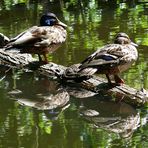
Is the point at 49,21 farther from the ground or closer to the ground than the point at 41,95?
farther from the ground

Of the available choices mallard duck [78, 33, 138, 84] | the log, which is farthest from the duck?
the log

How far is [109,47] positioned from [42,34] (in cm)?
145

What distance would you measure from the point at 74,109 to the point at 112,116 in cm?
53

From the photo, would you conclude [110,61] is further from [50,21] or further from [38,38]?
[50,21]

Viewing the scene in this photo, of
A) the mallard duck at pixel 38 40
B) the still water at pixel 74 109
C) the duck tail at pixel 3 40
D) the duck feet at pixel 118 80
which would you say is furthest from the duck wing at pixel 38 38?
the duck feet at pixel 118 80

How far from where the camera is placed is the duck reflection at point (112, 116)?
5.66 meters

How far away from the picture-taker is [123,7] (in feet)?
42.0

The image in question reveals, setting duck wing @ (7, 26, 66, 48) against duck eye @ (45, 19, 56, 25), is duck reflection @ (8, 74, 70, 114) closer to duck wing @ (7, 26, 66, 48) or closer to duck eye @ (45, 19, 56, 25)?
duck wing @ (7, 26, 66, 48)

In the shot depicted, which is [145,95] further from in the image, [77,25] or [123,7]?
[123,7]

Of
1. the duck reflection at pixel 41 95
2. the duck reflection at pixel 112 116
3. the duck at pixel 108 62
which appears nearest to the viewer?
the duck reflection at pixel 112 116

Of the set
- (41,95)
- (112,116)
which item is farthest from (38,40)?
(112,116)

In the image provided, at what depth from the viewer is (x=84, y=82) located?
6.87 metres

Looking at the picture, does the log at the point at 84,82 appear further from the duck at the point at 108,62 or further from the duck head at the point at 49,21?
the duck head at the point at 49,21

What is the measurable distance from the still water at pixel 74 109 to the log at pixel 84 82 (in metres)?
0.08
